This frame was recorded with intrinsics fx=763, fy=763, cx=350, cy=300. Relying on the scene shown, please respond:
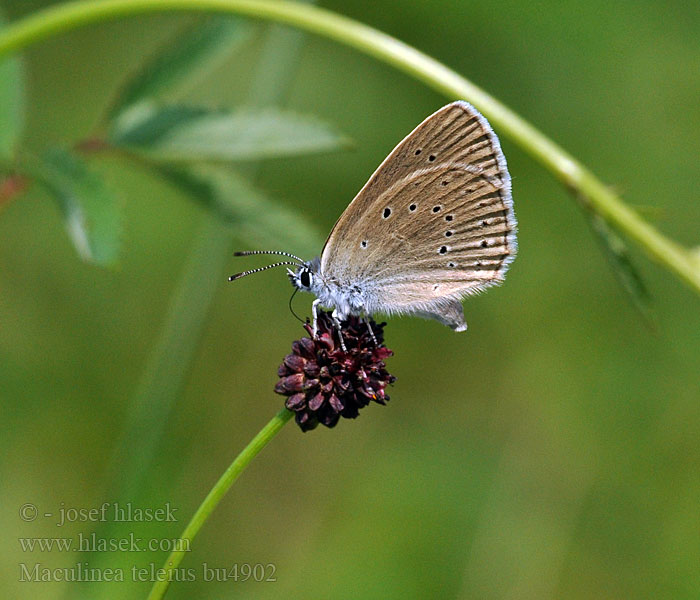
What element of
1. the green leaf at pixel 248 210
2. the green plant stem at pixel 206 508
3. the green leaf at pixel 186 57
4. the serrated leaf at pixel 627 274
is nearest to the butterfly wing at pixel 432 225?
the green leaf at pixel 248 210

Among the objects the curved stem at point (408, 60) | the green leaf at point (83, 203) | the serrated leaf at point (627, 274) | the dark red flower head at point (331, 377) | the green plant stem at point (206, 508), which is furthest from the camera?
the curved stem at point (408, 60)

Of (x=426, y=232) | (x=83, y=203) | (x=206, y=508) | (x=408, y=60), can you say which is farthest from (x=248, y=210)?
(x=206, y=508)

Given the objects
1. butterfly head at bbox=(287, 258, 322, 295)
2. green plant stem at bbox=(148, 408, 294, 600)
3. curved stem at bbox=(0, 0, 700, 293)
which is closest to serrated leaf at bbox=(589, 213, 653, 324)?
curved stem at bbox=(0, 0, 700, 293)

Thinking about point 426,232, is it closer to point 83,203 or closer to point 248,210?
point 248,210

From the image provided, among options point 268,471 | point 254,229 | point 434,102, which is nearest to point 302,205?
point 434,102

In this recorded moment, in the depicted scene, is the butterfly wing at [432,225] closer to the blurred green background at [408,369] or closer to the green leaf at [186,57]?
the green leaf at [186,57]

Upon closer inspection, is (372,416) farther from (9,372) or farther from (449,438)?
(9,372)
